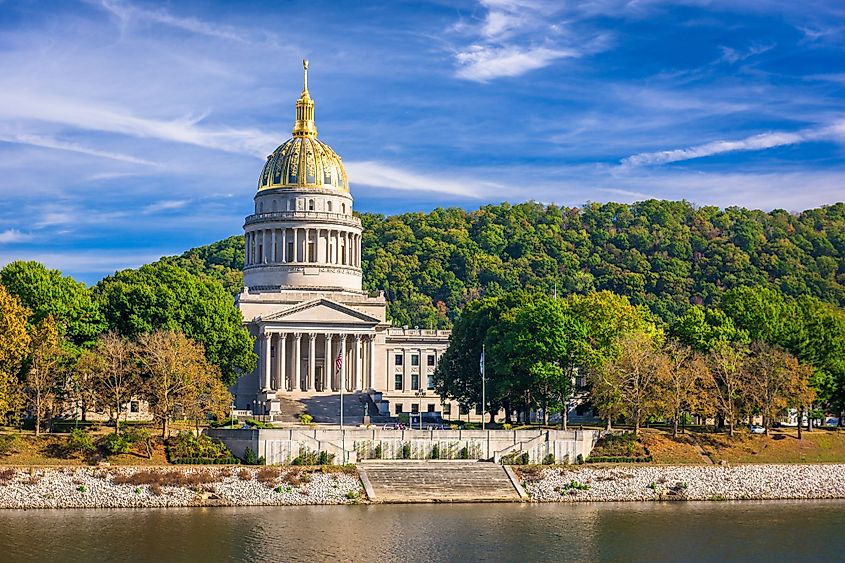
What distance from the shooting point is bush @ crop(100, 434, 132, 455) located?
95812mm

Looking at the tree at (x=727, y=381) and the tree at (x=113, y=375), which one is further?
the tree at (x=727, y=381)

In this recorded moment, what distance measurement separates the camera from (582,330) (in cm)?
11506

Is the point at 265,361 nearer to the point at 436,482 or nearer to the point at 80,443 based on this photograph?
the point at 80,443

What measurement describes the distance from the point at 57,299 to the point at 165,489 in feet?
80.2

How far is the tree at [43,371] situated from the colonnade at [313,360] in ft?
129

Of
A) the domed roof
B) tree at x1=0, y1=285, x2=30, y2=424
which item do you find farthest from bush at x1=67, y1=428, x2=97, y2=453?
the domed roof

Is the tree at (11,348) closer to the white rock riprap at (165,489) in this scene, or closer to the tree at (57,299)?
A: the tree at (57,299)

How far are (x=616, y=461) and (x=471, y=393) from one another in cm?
2619

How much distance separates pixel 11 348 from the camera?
97.1 m

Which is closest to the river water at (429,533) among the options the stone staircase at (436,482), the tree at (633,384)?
the stone staircase at (436,482)

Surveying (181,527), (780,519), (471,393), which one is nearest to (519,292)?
(471,393)

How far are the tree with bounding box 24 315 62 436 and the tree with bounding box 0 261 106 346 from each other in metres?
4.15

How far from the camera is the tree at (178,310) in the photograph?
372 ft

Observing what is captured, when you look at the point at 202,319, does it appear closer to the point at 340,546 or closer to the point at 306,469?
the point at 306,469
